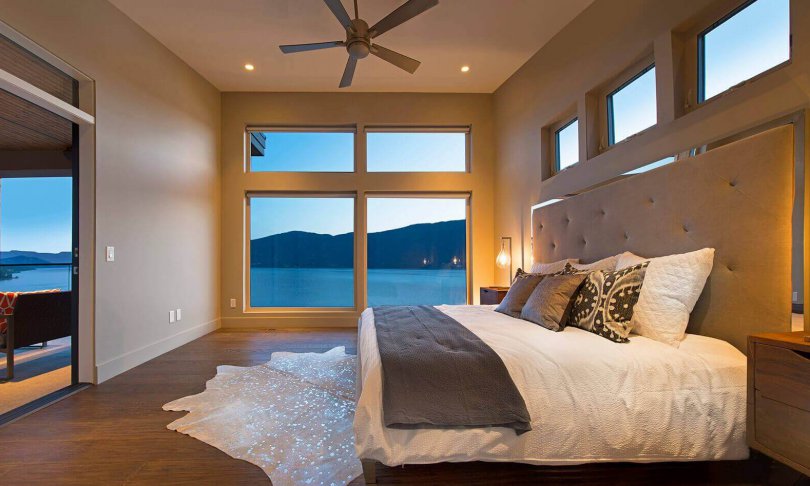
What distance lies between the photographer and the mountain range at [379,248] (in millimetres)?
4848

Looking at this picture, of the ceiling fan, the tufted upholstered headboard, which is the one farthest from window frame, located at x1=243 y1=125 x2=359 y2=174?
the tufted upholstered headboard

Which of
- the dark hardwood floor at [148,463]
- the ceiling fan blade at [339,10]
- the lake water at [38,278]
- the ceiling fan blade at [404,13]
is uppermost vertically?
the ceiling fan blade at [339,10]

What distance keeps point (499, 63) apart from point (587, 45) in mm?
1179

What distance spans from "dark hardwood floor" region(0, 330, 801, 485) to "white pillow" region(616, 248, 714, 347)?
62cm

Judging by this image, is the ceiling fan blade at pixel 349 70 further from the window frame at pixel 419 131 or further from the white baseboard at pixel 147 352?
the white baseboard at pixel 147 352

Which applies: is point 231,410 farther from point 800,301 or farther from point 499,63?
point 499,63

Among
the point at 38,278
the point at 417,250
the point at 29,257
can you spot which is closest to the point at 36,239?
the point at 29,257

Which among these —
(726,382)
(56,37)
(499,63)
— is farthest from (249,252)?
(726,382)

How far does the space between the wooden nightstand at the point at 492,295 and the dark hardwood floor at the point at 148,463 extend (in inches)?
78.0

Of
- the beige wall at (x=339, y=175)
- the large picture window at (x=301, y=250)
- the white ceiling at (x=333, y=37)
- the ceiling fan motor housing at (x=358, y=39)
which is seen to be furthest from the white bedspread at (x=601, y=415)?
the large picture window at (x=301, y=250)

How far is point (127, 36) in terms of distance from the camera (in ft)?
10.0

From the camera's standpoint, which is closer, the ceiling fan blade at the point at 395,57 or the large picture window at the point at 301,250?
the ceiling fan blade at the point at 395,57

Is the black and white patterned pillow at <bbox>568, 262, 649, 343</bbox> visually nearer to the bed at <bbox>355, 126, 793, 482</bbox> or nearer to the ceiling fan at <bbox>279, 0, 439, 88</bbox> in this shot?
the bed at <bbox>355, 126, 793, 482</bbox>

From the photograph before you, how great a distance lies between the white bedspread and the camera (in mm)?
1288
